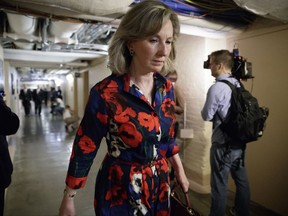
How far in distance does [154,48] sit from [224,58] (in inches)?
47.0

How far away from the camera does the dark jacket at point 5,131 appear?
142 centimetres

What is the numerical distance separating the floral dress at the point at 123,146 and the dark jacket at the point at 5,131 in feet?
2.46

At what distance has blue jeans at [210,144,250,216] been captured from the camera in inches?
75.7

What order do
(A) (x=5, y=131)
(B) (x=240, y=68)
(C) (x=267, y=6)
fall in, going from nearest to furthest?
(A) (x=5, y=131) → (C) (x=267, y=6) → (B) (x=240, y=68)

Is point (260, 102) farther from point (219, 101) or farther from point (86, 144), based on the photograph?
point (86, 144)

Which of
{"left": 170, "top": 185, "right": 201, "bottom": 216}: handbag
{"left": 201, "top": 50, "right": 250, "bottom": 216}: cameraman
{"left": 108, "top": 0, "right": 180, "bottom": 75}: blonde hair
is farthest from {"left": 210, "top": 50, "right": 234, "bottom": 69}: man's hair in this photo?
{"left": 170, "top": 185, "right": 201, "bottom": 216}: handbag

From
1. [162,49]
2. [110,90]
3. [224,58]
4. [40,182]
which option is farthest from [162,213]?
[40,182]

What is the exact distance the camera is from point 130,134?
2.95 feet

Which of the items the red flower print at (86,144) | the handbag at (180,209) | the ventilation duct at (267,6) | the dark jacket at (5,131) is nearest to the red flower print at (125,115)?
the red flower print at (86,144)

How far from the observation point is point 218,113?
1.89 m

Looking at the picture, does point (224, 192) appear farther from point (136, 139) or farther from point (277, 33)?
point (277, 33)

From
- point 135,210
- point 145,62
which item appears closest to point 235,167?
point 135,210

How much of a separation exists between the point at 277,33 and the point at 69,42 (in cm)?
288

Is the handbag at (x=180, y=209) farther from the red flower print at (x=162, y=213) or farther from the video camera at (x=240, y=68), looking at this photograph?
the video camera at (x=240, y=68)
